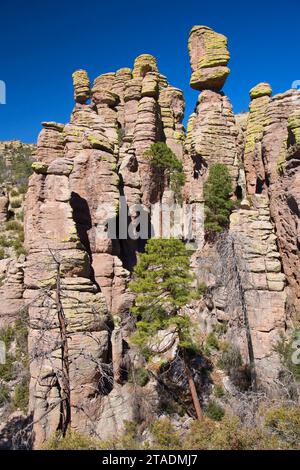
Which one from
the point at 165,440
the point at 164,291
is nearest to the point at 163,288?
the point at 164,291

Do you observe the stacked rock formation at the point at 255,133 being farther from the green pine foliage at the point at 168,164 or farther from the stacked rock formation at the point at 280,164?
the green pine foliage at the point at 168,164

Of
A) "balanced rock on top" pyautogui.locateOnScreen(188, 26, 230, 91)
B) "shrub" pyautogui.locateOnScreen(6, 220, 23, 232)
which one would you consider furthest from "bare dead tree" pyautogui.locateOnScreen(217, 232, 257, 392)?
"shrub" pyautogui.locateOnScreen(6, 220, 23, 232)

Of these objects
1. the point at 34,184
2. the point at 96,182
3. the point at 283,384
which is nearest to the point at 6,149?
the point at 34,184

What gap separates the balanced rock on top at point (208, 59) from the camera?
95.6 feet

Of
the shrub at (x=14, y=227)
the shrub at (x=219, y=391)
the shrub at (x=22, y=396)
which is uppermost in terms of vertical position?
the shrub at (x=14, y=227)

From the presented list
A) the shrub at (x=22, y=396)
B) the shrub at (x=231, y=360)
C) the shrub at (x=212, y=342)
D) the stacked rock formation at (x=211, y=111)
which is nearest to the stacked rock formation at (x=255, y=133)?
the stacked rock formation at (x=211, y=111)

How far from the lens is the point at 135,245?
25938 millimetres

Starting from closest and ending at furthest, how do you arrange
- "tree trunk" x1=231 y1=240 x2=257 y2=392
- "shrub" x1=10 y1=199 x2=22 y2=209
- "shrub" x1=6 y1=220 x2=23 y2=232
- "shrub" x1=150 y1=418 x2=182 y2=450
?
"shrub" x1=150 y1=418 x2=182 y2=450
"tree trunk" x1=231 y1=240 x2=257 y2=392
"shrub" x1=6 y1=220 x2=23 y2=232
"shrub" x1=10 y1=199 x2=22 y2=209

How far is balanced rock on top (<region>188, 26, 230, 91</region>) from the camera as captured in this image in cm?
2914

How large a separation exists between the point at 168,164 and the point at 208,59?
35.0 feet

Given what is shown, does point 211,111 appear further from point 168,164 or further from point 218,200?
point 218,200

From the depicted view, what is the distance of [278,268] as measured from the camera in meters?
21.1

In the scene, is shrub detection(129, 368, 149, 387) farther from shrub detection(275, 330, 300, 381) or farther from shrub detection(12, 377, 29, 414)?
shrub detection(275, 330, 300, 381)

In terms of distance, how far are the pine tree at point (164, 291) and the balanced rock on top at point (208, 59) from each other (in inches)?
751
